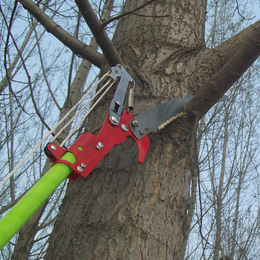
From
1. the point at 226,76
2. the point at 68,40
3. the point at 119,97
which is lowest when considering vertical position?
the point at 119,97

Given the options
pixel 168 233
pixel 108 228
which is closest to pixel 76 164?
pixel 108 228

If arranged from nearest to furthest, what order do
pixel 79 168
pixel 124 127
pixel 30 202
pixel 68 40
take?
pixel 30 202, pixel 79 168, pixel 124 127, pixel 68 40

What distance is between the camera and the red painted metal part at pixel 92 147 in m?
0.97

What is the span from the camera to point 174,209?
118cm

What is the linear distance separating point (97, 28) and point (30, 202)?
0.82 meters

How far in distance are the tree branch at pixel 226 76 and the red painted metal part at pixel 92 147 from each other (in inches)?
10.6

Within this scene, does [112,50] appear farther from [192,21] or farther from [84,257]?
[84,257]

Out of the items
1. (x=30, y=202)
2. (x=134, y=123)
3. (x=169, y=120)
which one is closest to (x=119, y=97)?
(x=134, y=123)

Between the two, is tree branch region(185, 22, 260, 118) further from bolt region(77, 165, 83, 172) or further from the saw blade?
bolt region(77, 165, 83, 172)

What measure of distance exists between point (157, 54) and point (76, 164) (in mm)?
772

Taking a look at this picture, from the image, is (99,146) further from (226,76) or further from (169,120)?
(226,76)

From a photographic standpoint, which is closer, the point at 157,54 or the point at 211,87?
the point at 211,87

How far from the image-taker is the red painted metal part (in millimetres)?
966

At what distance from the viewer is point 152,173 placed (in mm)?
1191
